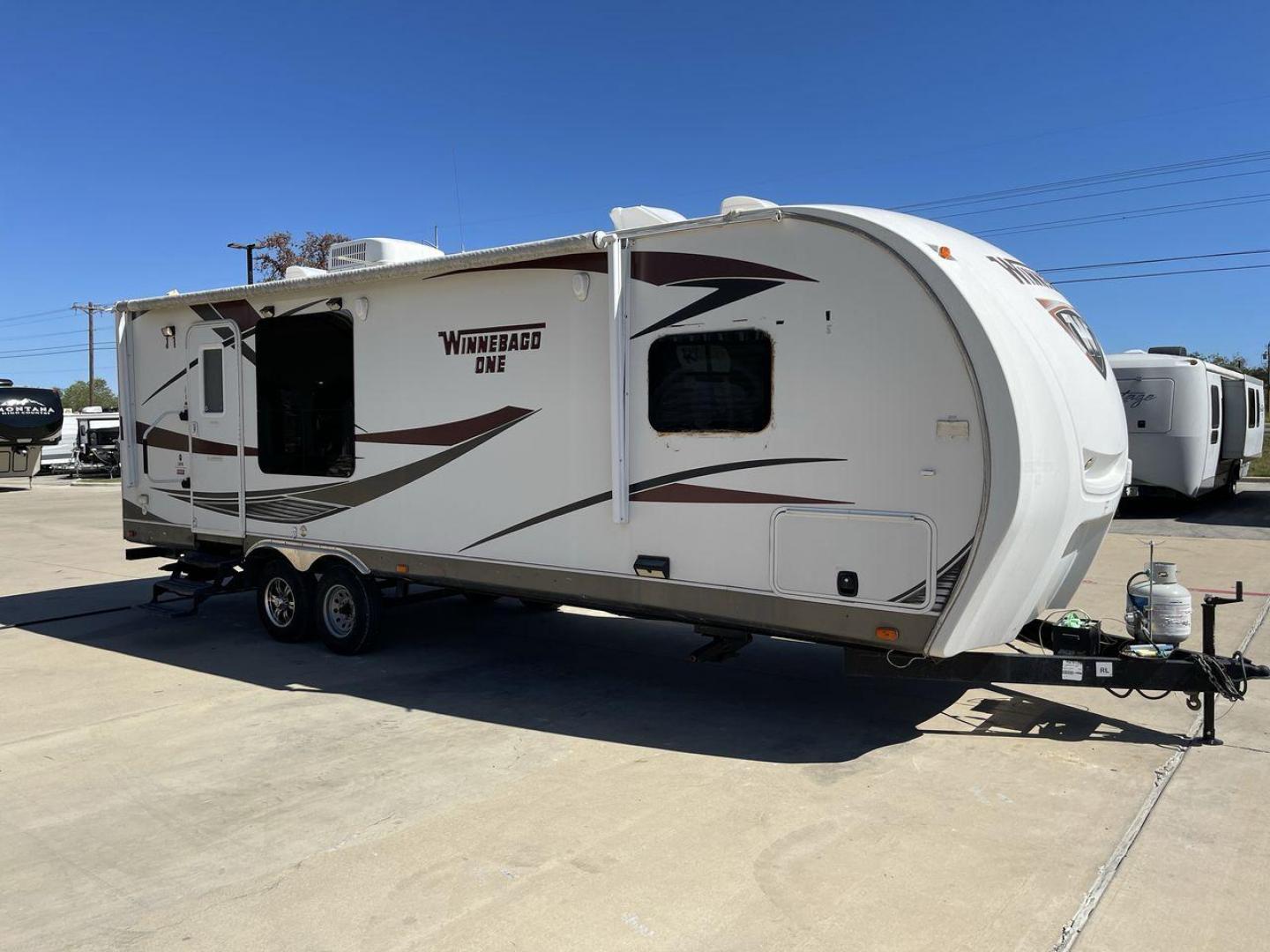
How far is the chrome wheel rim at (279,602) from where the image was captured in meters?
8.28

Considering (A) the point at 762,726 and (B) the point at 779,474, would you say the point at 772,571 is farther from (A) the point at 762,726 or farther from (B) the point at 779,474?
(A) the point at 762,726

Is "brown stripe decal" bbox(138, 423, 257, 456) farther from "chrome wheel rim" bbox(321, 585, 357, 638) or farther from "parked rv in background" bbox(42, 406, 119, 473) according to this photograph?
"parked rv in background" bbox(42, 406, 119, 473)

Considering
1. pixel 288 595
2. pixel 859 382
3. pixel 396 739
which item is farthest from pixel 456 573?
pixel 859 382

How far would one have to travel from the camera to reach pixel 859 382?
5168mm

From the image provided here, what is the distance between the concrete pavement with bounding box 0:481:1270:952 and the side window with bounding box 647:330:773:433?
1.85 m

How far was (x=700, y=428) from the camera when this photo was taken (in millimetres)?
5723

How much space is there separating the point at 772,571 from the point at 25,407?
77.8 feet

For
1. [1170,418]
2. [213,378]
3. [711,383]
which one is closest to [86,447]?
[213,378]

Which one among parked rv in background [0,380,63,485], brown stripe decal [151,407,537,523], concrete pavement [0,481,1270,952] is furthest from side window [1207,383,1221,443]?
parked rv in background [0,380,63,485]

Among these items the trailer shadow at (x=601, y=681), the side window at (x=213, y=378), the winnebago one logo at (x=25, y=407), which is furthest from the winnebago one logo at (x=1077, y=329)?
the winnebago one logo at (x=25, y=407)

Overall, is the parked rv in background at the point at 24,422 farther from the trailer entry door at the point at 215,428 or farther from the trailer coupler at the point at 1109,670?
the trailer coupler at the point at 1109,670

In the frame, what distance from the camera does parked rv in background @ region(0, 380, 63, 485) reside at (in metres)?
23.2

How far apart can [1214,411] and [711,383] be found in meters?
15.2

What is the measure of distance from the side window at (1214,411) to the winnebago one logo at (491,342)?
1441cm
